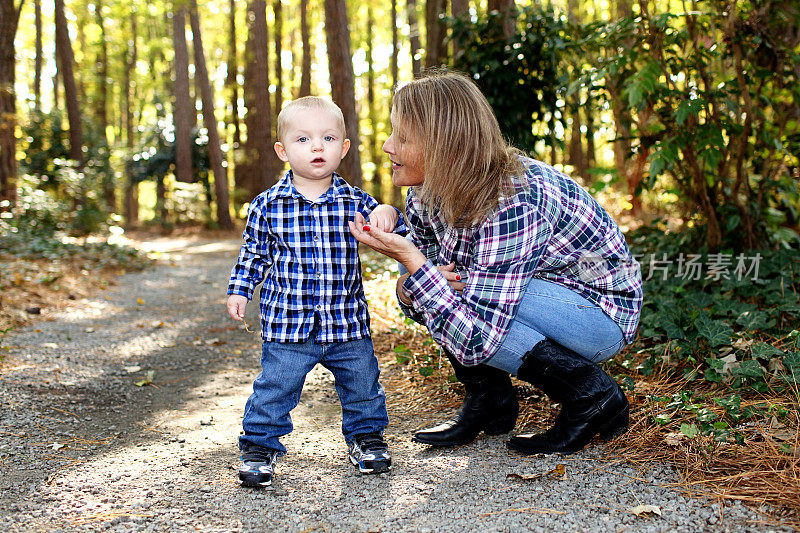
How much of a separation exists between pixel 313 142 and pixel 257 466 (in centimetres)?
124

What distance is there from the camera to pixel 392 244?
2367mm

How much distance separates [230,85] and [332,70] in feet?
44.5

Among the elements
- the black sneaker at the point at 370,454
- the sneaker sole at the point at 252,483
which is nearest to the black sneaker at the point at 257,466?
the sneaker sole at the point at 252,483

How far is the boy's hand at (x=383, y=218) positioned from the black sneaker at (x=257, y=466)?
3.17 ft

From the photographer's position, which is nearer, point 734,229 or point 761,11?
point 761,11

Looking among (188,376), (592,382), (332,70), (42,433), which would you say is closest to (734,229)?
(592,382)

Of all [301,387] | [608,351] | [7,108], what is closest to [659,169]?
[608,351]

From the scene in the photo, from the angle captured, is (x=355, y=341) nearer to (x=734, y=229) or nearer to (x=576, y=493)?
(x=576, y=493)

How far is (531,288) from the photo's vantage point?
250cm

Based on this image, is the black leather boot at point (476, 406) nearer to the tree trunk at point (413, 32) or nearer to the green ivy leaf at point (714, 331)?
the green ivy leaf at point (714, 331)

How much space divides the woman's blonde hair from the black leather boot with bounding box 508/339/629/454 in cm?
59

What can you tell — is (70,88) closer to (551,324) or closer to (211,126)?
(211,126)

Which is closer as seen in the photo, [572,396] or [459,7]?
[572,396]

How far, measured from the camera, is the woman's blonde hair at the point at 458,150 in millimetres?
2312
